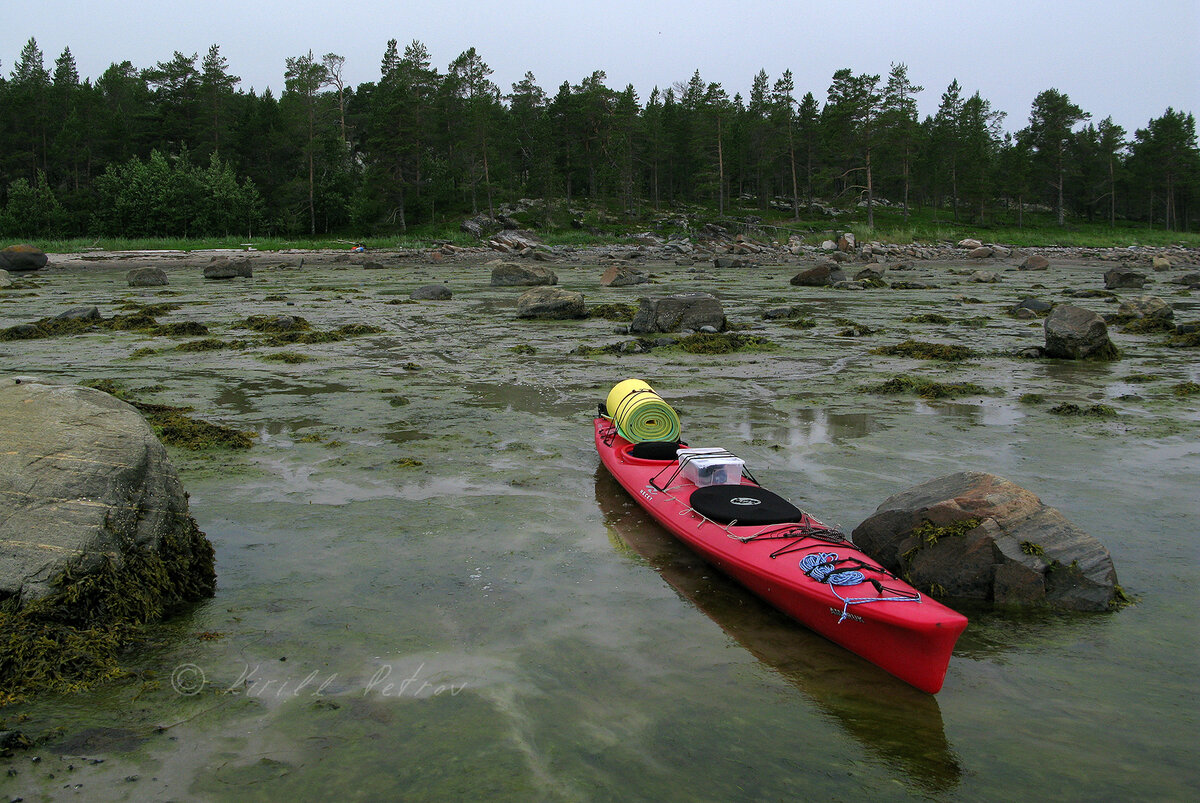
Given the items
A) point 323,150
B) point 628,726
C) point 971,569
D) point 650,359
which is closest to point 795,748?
point 628,726

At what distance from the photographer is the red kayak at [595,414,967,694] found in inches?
170

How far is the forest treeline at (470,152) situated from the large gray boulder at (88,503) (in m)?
53.9

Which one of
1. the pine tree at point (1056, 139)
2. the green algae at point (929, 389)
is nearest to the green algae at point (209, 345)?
the green algae at point (929, 389)

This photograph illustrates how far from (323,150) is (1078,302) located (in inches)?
2121

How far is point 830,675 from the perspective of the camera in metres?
4.54

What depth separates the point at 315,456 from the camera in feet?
26.8

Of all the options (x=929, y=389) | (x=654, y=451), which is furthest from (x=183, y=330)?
(x=929, y=389)

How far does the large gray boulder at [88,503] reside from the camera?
178 inches

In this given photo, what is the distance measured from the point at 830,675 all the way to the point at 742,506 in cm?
159

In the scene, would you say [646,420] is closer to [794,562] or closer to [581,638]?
[794,562]

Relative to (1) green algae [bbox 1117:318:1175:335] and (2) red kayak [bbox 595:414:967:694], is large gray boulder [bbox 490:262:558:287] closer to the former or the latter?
(1) green algae [bbox 1117:318:1175:335]

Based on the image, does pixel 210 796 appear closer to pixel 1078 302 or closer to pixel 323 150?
pixel 1078 302

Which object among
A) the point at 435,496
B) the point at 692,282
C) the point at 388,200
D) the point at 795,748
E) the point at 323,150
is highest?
the point at 323,150

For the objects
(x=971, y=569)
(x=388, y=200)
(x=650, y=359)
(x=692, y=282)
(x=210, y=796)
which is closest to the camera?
(x=210, y=796)
